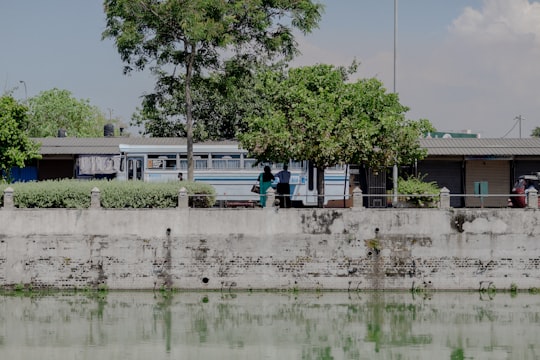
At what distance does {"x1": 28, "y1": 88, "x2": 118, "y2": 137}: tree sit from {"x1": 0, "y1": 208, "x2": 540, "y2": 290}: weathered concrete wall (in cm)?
3482

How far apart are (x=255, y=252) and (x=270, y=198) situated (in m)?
1.85

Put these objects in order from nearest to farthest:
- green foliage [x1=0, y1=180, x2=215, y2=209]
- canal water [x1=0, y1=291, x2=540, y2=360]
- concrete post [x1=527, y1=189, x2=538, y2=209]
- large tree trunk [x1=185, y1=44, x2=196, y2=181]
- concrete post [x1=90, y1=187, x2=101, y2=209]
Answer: canal water [x1=0, y1=291, x2=540, y2=360]
concrete post [x1=90, y1=187, x2=101, y2=209]
concrete post [x1=527, y1=189, x2=538, y2=209]
green foliage [x1=0, y1=180, x2=215, y2=209]
large tree trunk [x1=185, y1=44, x2=196, y2=181]

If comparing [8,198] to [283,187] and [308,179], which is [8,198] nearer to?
[283,187]

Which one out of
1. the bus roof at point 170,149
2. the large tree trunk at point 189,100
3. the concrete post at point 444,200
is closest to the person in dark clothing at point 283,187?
the large tree trunk at point 189,100

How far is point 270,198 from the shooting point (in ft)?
108

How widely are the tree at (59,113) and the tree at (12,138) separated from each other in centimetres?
2636

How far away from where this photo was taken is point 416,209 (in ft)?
108

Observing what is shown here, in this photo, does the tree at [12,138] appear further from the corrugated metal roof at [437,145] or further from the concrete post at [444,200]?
the concrete post at [444,200]

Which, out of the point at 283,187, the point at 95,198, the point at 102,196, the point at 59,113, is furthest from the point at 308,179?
the point at 59,113

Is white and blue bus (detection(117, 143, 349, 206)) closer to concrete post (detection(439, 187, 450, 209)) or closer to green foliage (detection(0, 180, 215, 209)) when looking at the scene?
green foliage (detection(0, 180, 215, 209))

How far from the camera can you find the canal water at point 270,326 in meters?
25.2

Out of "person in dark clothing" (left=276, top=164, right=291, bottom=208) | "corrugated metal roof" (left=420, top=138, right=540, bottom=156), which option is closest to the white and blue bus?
"corrugated metal roof" (left=420, top=138, right=540, bottom=156)

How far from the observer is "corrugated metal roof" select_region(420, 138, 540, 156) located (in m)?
42.9

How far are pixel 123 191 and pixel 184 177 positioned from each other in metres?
9.13
